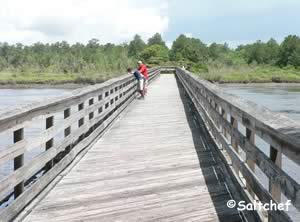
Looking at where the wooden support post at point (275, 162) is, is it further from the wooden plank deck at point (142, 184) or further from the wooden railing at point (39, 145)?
the wooden railing at point (39, 145)

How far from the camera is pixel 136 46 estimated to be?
170125mm

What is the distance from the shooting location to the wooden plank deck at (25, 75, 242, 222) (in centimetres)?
455

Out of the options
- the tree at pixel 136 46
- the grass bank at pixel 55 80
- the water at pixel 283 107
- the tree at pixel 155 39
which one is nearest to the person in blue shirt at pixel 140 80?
the water at pixel 283 107

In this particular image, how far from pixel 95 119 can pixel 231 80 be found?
71816 mm

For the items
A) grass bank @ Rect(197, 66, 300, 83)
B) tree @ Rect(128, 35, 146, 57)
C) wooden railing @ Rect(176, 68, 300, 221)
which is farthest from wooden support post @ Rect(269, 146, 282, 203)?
tree @ Rect(128, 35, 146, 57)

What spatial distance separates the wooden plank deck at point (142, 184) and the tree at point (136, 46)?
158m

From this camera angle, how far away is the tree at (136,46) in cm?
16800

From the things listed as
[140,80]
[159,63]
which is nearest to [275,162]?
[140,80]

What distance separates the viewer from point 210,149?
25.2ft

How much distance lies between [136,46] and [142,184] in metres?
166

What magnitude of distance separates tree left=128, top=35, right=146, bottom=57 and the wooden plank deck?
158m

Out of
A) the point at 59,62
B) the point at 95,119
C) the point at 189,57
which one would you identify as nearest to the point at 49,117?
the point at 95,119

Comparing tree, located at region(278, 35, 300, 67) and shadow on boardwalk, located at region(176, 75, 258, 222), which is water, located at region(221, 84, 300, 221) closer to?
shadow on boardwalk, located at region(176, 75, 258, 222)

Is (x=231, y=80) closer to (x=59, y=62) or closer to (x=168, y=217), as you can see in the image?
(x=59, y=62)
